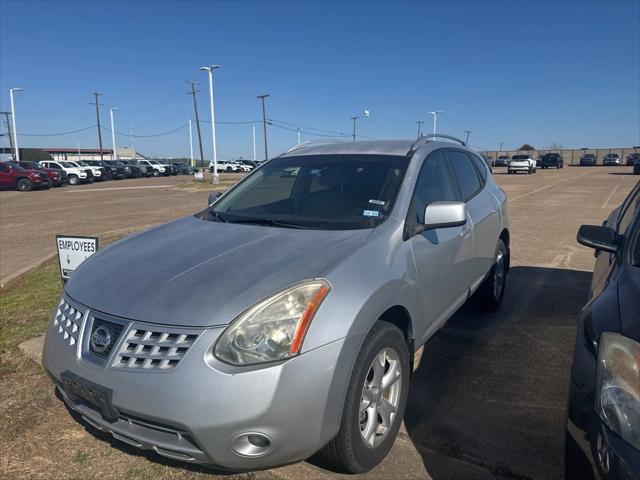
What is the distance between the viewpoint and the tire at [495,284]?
15.3 feet

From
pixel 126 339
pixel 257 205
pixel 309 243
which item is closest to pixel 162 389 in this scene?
pixel 126 339

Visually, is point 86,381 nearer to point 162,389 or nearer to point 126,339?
point 126,339

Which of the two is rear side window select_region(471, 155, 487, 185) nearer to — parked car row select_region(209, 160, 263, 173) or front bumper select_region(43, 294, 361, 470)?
front bumper select_region(43, 294, 361, 470)

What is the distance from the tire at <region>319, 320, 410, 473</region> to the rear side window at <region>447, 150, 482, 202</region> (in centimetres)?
190

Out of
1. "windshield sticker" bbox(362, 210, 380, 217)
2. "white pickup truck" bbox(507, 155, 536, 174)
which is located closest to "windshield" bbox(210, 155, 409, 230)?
"windshield sticker" bbox(362, 210, 380, 217)

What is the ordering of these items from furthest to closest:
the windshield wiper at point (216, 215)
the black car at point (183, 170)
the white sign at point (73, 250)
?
the black car at point (183, 170)
the white sign at point (73, 250)
the windshield wiper at point (216, 215)

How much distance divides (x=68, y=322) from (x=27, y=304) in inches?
135

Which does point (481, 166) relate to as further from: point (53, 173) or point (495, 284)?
point (53, 173)

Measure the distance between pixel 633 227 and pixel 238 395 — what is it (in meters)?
2.30

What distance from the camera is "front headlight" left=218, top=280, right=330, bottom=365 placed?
77.7 inches

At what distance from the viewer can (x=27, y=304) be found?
5227 mm

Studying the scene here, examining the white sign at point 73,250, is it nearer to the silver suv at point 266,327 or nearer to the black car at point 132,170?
the silver suv at point 266,327

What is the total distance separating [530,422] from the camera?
2.95m

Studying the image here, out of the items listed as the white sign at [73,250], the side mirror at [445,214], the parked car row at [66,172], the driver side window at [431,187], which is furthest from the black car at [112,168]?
the side mirror at [445,214]
